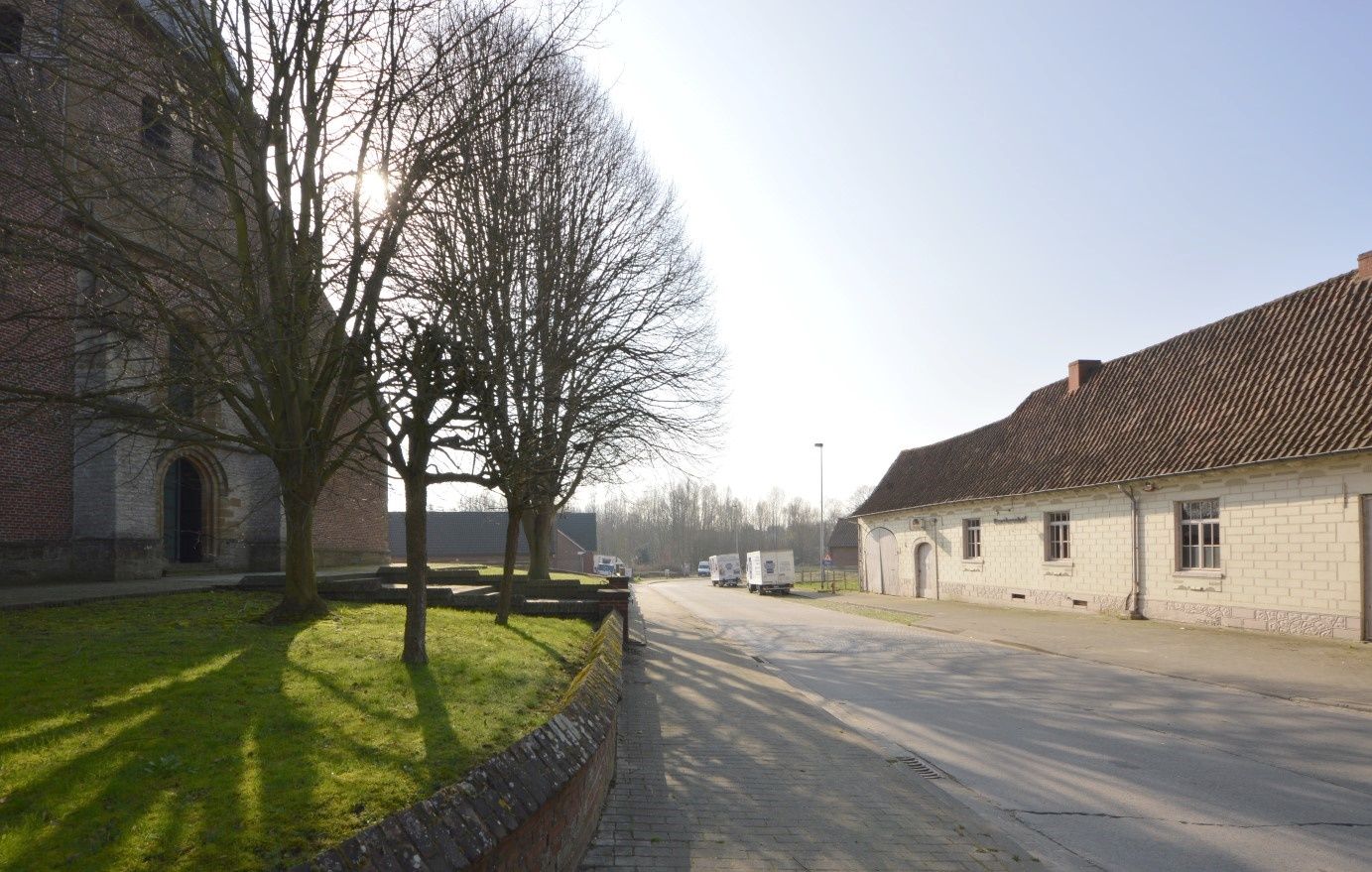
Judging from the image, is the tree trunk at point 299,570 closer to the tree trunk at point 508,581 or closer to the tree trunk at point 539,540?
the tree trunk at point 508,581

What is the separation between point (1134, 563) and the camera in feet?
71.8

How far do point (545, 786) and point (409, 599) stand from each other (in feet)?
12.5

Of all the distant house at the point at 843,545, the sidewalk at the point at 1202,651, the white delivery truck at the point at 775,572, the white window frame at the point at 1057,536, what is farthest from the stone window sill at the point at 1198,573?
the distant house at the point at 843,545

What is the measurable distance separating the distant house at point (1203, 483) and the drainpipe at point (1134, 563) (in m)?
0.05

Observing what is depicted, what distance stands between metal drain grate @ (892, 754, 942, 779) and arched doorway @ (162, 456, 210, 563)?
19.5 meters

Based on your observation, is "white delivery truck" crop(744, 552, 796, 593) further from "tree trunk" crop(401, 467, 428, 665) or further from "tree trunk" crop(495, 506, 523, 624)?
"tree trunk" crop(401, 467, 428, 665)

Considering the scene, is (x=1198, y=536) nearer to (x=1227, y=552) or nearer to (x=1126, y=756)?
(x=1227, y=552)

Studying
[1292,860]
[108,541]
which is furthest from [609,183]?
[1292,860]

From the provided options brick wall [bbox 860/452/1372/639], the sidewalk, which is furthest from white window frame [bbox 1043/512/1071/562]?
the sidewalk

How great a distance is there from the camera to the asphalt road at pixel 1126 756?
19.6 feet

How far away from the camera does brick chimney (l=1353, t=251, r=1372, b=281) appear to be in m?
18.9

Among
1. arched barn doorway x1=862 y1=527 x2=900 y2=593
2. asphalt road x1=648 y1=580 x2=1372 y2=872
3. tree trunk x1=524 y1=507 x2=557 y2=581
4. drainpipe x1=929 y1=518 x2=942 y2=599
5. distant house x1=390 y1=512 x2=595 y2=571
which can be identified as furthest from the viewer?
distant house x1=390 y1=512 x2=595 y2=571

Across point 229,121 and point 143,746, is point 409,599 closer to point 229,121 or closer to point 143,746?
point 143,746

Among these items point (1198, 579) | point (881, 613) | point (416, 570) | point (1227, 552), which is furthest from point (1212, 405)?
point (416, 570)
